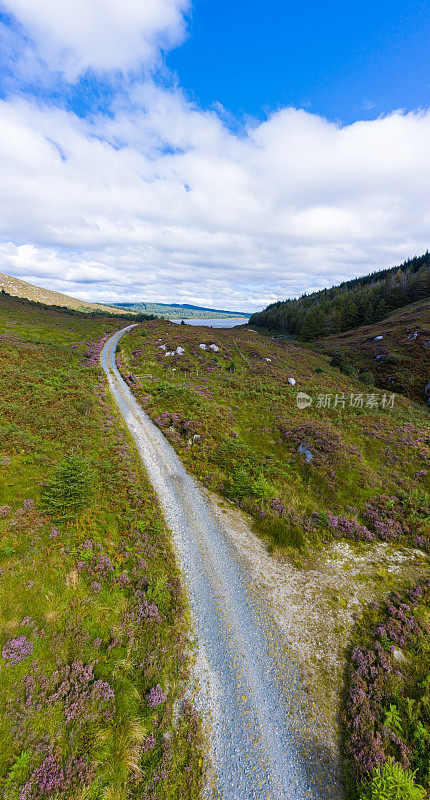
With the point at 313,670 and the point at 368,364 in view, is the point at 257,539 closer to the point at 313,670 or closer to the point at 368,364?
the point at 313,670

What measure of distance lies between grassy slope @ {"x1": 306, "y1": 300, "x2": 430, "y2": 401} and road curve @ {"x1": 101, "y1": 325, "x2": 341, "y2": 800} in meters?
46.5

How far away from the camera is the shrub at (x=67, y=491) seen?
1455cm

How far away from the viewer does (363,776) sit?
8125mm

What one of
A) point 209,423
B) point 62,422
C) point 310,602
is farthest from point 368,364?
point 62,422

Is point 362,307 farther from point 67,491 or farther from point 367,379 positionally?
point 67,491

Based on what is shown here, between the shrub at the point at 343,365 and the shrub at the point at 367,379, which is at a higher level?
the shrub at the point at 343,365

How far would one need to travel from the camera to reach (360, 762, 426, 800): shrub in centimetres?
742

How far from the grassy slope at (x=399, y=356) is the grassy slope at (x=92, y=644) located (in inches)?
1973

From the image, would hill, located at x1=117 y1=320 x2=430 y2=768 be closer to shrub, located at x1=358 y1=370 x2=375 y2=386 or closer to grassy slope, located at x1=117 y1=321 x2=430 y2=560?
grassy slope, located at x1=117 y1=321 x2=430 y2=560

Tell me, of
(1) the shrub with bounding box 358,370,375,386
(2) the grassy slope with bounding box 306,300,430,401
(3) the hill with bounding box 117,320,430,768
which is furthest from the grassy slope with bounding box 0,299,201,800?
(2) the grassy slope with bounding box 306,300,430,401

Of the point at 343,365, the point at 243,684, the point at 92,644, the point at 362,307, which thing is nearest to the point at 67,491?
the point at 92,644

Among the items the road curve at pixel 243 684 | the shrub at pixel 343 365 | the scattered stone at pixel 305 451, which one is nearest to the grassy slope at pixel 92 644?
the road curve at pixel 243 684

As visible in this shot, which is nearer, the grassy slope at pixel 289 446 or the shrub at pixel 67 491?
the shrub at pixel 67 491

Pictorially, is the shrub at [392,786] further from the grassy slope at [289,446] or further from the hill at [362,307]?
the hill at [362,307]
